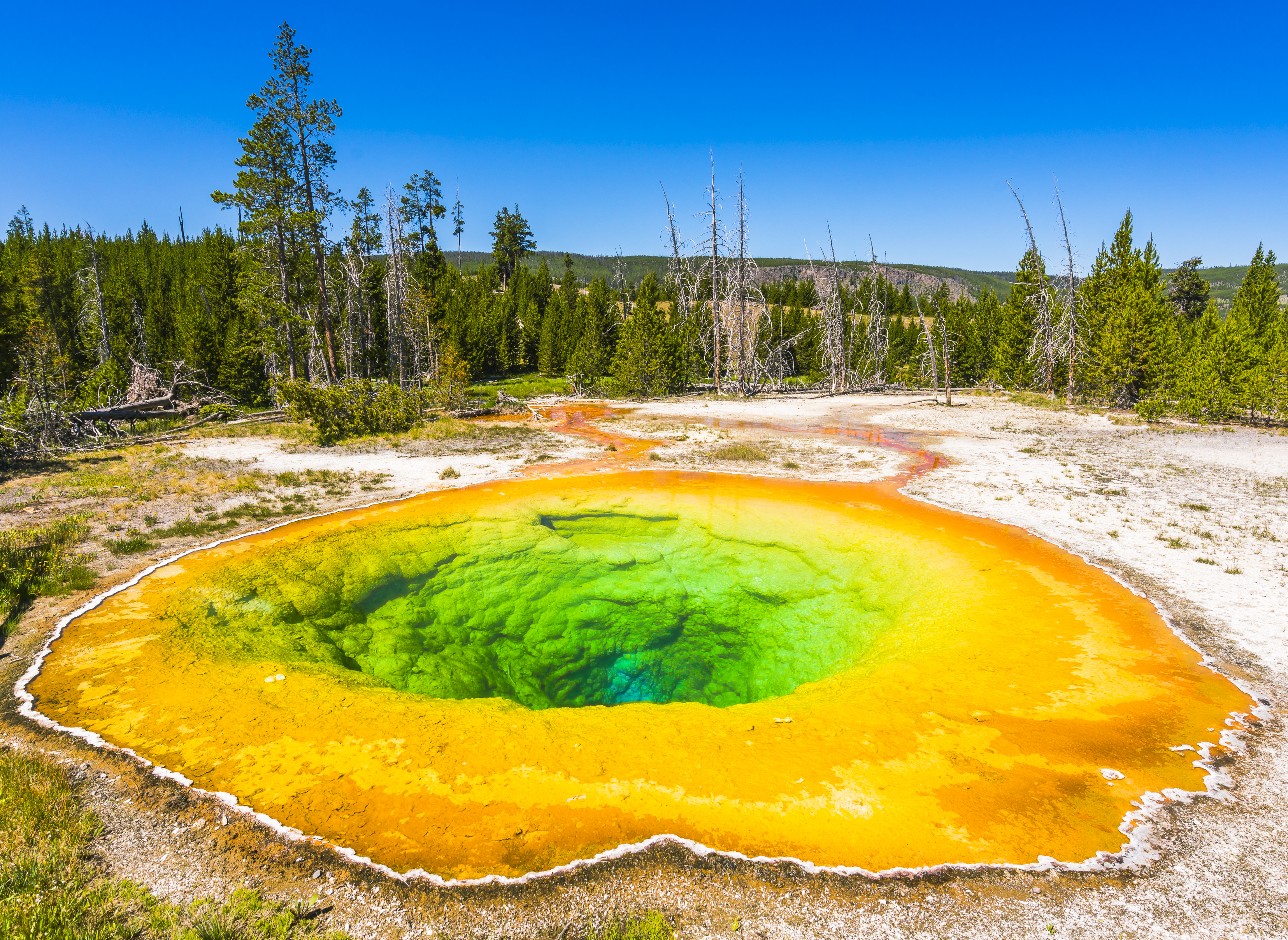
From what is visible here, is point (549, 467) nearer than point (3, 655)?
No

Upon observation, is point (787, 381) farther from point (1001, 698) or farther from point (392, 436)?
point (1001, 698)

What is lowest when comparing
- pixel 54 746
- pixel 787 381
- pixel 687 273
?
pixel 54 746

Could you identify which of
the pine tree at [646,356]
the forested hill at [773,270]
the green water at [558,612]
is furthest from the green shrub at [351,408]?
the forested hill at [773,270]

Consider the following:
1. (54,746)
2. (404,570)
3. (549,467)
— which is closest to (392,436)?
(549,467)

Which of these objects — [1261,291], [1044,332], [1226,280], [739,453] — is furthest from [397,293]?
[1226,280]

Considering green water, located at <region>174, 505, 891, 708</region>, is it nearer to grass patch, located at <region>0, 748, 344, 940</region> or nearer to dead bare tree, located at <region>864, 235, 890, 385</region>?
grass patch, located at <region>0, 748, 344, 940</region>

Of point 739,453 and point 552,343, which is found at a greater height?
point 552,343

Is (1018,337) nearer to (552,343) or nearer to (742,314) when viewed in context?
(742,314)
